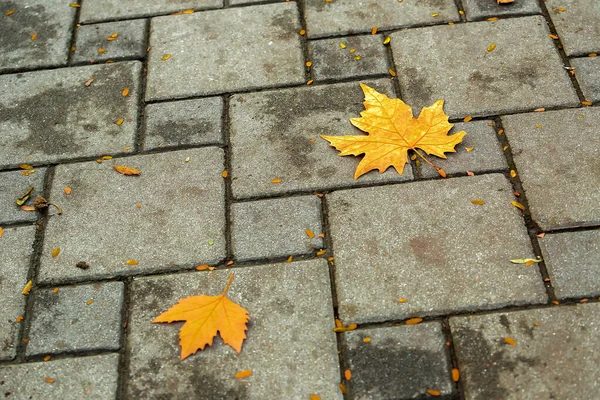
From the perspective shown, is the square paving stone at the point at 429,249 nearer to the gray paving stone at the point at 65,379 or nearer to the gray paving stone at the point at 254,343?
the gray paving stone at the point at 254,343

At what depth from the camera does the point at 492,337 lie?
6.91 ft

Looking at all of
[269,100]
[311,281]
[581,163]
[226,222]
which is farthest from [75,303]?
[581,163]

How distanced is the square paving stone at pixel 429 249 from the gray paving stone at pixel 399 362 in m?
0.06

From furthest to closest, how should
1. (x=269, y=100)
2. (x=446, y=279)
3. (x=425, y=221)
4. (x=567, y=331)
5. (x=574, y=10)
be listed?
(x=574, y=10), (x=269, y=100), (x=425, y=221), (x=446, y=279), (x=567, y=331)

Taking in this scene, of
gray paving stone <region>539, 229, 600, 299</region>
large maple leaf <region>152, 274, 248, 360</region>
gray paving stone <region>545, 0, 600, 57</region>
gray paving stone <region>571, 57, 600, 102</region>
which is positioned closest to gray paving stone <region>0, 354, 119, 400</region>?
large maple leaf <region>152, 274, 248, 360</region>

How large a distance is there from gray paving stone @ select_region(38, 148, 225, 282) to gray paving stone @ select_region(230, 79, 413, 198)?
0.43ft

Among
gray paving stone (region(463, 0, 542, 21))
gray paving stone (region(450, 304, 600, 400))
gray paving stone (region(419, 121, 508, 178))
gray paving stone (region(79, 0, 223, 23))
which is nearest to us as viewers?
gray paving stone (region(450, 304, 600, 400))

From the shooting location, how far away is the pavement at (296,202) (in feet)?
6.89

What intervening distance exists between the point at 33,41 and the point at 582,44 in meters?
2.42

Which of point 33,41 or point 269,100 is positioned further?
point 33,41

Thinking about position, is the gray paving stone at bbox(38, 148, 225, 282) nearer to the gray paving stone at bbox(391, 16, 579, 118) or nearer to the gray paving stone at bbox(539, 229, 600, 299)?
the gray paving stone at bbox(391, 16, 579, 118)

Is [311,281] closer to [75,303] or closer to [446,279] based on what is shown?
[446,279]

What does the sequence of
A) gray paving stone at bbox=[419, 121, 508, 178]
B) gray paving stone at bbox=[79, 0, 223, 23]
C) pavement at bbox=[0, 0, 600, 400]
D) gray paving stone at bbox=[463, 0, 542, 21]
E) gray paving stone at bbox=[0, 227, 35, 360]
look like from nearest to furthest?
pavement at bbox=[0, 0, 600, 400] → gray paving stone at bbox=[0, 227, 35, 360] → gray paving stone at bbox=[419, 121, 508, 178] → gray paving stone at bbox=[463, 0, 542, 21] → gray paving stone at bbox=[79, 0, 223, 23]

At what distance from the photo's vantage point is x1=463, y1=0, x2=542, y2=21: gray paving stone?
3102 mm
